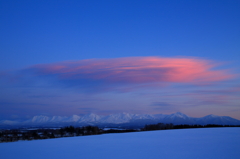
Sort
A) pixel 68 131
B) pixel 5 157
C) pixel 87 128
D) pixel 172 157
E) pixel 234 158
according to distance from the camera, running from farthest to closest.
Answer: pixel 87 128
pixel 68 131
pixel 5 157
pixel 172 157
pixel 234 158

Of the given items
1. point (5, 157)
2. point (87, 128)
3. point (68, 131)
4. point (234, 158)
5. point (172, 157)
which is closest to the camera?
point (234, 158)

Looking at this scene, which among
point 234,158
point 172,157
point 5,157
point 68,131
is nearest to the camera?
point 234,158

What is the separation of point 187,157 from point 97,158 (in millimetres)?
4047

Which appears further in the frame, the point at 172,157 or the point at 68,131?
the point at 68,131

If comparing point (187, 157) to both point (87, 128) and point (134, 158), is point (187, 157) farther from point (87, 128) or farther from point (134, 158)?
point (87, 128)

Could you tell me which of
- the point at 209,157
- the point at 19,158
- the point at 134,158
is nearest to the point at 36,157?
the point at 19,158

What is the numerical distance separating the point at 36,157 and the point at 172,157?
6.49m

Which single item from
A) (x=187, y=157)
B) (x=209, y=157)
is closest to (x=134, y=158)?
(x=187, y=157)

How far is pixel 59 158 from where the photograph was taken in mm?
10555

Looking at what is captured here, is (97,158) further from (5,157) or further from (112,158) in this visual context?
(5,157)

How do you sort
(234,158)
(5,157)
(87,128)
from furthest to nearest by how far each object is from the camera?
(87,128), (5,157), (234,158)

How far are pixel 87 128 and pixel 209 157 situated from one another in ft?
108

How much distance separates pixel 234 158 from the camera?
9.48 metres

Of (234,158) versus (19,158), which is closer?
(234,158)
